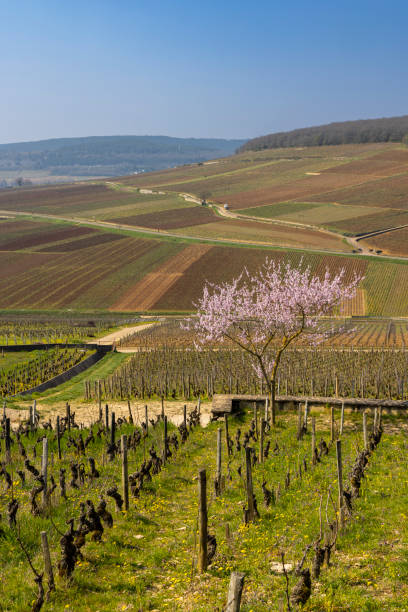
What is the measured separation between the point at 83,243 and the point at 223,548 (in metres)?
105

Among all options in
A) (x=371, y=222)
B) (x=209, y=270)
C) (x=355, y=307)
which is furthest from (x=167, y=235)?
(x=355, y=307)

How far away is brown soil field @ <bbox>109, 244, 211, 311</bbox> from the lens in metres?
76.8

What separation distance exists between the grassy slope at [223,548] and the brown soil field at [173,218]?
11514cm

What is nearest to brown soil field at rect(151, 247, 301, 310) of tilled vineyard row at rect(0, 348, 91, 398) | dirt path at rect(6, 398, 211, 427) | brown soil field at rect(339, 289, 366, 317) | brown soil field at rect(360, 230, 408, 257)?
brown soil field at rect(360, 230, 408, 257)

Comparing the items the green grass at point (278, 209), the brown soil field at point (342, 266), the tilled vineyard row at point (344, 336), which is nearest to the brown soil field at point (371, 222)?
the green grass at point (278, 209)

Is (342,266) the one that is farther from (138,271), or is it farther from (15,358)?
(15,358)

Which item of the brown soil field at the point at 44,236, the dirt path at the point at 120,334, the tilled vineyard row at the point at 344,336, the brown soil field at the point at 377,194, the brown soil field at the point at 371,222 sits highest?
the brown soil field at the point at 377,194

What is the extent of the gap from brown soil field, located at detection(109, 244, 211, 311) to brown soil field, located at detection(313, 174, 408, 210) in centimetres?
5539

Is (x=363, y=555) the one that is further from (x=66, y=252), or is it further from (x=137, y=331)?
(x=66, y=252)

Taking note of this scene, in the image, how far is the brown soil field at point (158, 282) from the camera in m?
76.8

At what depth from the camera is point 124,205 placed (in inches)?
6501

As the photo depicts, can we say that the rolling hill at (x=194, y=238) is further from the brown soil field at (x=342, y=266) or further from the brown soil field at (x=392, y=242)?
the brown soil field at (x=342, y=266)

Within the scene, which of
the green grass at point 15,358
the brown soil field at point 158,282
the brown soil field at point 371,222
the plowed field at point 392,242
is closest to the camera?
the green grass at point 15,358

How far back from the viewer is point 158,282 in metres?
85.1
